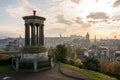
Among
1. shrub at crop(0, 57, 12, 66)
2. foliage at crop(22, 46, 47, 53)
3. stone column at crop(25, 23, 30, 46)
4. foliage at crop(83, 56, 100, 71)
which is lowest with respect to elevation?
foliage at crop(83, 56, 100, 71)

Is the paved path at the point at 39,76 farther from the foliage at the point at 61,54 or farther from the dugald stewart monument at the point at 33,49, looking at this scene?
the foliage at the point at 61,54

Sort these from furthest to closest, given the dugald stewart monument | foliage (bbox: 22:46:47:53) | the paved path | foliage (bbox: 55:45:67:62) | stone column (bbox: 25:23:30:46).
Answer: foliage (bbox: 55:45:67:62) < stone column (bbox: 25:23:30:46) < foliage (bbox: 22:46:47:53) < the dugald stewart monument < the paved path

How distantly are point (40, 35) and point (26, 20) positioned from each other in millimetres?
3340

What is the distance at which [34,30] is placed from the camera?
28766mm

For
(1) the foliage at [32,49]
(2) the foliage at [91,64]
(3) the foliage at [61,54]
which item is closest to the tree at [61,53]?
(3) the foliage at [61,54]

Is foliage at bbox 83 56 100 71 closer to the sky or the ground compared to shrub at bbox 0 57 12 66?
closer to the ground

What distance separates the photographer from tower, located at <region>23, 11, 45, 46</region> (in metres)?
27.9

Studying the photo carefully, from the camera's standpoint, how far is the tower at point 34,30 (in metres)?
27.9

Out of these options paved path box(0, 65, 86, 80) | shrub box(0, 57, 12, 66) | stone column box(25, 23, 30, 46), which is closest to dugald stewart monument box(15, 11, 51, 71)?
stone column box(25, 23, 30, 46)

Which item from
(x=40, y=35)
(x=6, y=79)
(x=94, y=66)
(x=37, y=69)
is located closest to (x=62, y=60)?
(x=94, y=66)

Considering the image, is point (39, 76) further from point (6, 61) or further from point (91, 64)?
point (91, 64)

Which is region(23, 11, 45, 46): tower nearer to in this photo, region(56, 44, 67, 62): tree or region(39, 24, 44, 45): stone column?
region(39, 24, 44, 45): stone column

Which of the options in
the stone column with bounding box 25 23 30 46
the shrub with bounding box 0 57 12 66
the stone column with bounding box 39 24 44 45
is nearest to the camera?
the stone column with bounding box 25 23 30 46

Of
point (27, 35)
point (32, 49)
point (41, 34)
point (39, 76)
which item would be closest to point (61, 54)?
point (41, 34)
